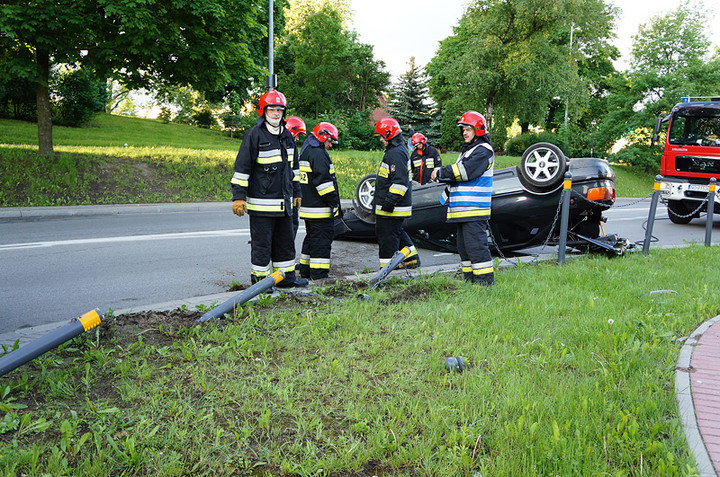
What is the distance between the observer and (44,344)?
2.98m

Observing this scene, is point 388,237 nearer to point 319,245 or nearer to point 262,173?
point 319,245

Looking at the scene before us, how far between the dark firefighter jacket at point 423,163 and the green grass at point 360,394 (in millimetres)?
5186

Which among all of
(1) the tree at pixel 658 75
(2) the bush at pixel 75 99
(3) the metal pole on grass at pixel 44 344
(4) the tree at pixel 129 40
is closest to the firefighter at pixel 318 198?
(3) the metal pole on grass at pixel 44 344

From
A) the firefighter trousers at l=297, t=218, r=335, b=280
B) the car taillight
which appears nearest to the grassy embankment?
the firefighter trousers at l=297, t=218, r=335, b=280

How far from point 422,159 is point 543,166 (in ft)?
10.2

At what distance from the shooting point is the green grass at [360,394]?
2.48 meters

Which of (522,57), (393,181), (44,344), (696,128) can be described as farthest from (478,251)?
(522,57)

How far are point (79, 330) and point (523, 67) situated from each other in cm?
2917

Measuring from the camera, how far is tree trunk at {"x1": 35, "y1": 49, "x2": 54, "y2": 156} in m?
13.2

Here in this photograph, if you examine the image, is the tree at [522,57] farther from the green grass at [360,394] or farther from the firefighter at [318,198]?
the green grass at [360,394]

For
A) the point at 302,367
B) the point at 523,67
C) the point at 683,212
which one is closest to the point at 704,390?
the point at 302,367

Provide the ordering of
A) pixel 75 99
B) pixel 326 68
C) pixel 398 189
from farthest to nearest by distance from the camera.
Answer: pixel 326 68 < pixel 75 99 < pixel 398 189

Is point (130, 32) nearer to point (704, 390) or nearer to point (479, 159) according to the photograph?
point (479, 159)

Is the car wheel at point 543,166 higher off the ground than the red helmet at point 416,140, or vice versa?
the red helmet at point 416,140
